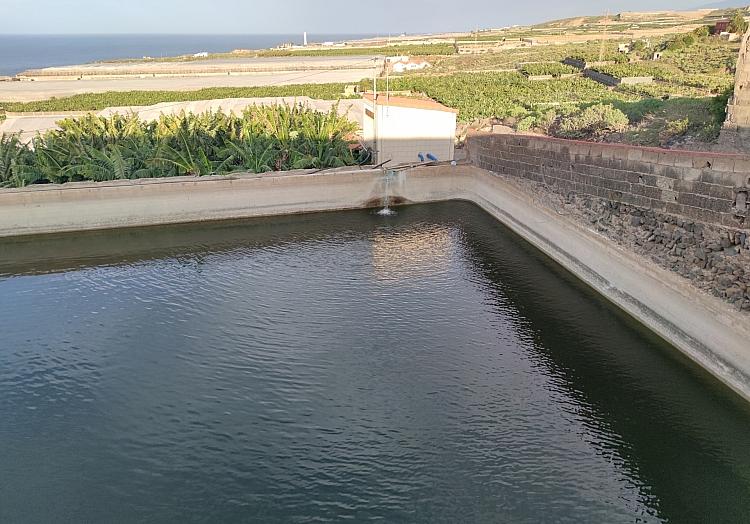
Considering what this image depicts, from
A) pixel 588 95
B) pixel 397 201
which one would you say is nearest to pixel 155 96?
pixel 397 201

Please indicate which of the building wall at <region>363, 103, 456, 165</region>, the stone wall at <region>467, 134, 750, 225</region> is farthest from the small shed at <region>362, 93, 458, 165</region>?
the stone wall at <region>467, 134, 750, 225</region>

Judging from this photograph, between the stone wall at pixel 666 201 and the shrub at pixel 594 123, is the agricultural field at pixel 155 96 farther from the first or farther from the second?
the stone wall at pixel 666 201

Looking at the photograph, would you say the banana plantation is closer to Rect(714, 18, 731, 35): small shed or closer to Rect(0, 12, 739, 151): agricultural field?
Rect(0, 12, 739, 151): agricultural field

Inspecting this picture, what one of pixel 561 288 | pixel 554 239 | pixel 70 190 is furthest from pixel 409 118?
pixel 70 190

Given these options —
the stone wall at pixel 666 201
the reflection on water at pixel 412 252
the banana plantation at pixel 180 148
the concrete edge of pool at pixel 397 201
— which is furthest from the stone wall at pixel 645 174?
the banana plantation at pixel 180 148

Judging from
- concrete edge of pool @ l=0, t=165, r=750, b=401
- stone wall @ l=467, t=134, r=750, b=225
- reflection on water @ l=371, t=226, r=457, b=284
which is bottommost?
reflection on water @ l=371, t=226, r=457, b=284

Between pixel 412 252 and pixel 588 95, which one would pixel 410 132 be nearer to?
pixel 412 252

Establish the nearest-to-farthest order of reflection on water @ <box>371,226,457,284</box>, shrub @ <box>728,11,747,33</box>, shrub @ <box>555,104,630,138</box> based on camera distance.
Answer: reflection on water @ <box>371,226,457,284</box>
shrub @ <box>555,104,630,138</box>
shrub @ <box>728,11,747,33</box>

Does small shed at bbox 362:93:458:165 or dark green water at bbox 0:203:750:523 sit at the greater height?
small shed at bbox 362:93:458:165
